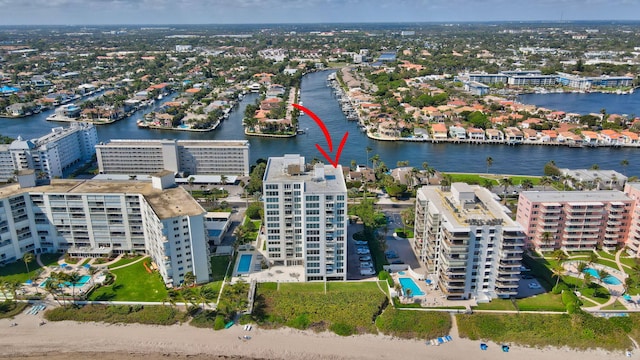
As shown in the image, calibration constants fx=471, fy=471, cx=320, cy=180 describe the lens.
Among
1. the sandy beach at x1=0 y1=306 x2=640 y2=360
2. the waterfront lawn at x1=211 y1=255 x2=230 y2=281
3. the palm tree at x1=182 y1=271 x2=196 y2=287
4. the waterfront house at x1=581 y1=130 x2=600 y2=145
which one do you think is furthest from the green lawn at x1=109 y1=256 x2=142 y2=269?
the waterfront house at x1=581 y1=130 x2=600 y2=145

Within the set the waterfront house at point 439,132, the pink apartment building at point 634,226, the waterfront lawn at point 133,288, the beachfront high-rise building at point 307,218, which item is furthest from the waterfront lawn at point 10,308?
the waterfront house at point 439,132

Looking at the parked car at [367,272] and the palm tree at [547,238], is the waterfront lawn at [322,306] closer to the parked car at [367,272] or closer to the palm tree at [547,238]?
the parked car at [367,272]

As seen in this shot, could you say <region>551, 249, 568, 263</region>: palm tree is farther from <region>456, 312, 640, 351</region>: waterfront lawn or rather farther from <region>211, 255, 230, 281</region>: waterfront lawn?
<region>211, 255, 230, 281</region>: waterfront lawn

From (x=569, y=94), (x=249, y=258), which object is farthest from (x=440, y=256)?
(x=569, y=94)

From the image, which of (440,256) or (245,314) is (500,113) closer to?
(440,256)

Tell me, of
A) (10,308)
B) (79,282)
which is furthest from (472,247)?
(10,308)

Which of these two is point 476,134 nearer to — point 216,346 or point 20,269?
point 216,346
